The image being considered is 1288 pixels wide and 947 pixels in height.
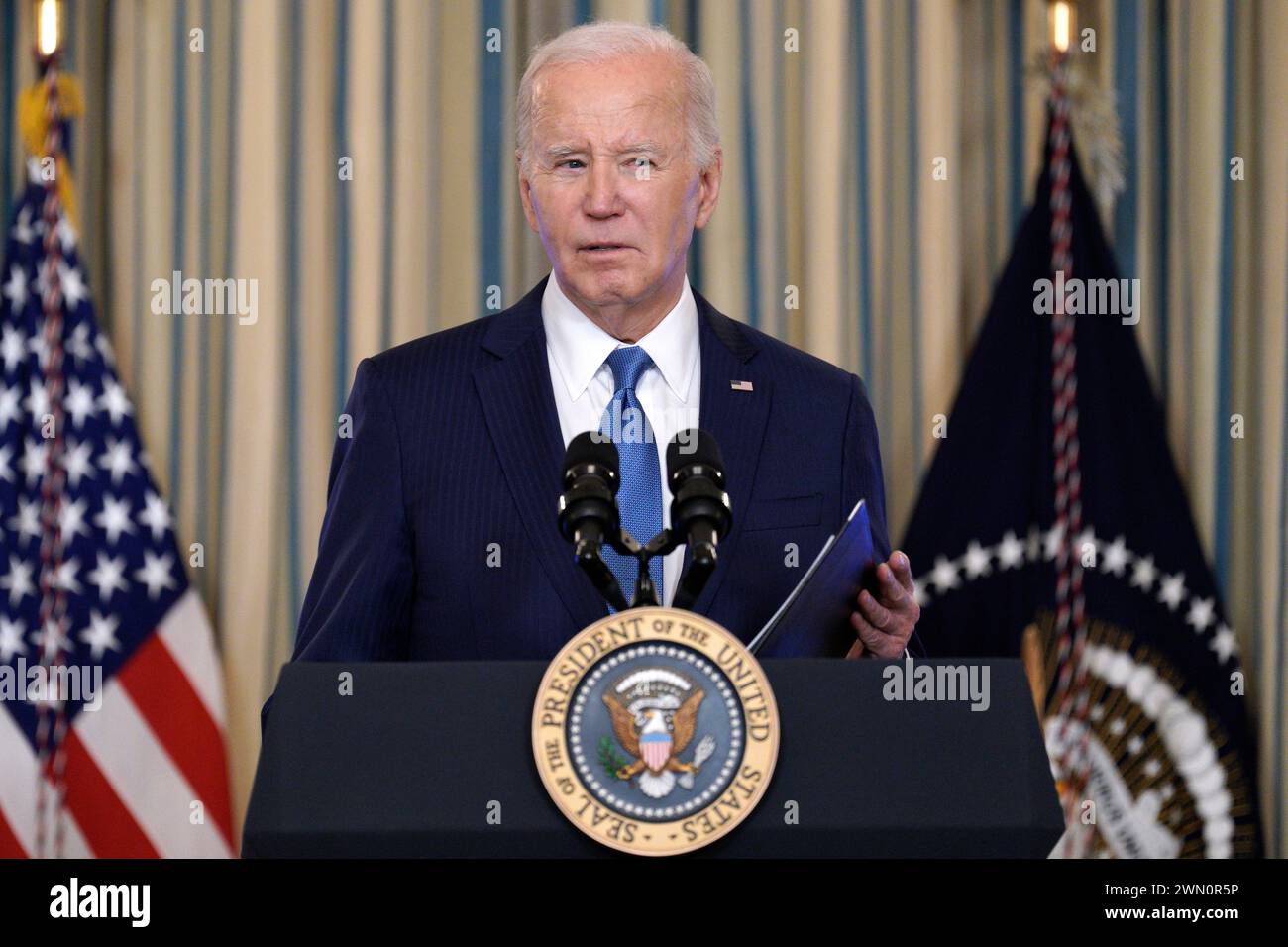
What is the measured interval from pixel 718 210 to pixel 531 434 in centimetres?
217

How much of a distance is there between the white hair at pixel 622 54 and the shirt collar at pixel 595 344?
0.73 ft

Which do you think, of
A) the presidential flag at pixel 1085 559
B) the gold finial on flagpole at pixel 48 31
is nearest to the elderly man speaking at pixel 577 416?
the presidential flag at pixel 1085 559

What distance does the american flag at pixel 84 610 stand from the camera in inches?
161

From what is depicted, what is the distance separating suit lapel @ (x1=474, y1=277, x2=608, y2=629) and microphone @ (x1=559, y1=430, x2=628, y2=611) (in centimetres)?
45

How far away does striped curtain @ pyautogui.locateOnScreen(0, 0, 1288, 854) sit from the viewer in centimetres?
434

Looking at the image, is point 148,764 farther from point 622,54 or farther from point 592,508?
point 592,508

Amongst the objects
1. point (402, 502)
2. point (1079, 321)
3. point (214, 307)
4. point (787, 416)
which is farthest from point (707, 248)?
point (402, 502)

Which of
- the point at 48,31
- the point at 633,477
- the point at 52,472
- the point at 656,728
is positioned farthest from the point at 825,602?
the point at 48,31

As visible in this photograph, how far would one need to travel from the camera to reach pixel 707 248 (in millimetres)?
4375

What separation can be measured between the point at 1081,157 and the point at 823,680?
3078 millimetres

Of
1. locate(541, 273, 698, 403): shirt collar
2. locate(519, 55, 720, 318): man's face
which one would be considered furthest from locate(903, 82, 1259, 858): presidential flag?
locate(519, 55, 720, 318): man's face

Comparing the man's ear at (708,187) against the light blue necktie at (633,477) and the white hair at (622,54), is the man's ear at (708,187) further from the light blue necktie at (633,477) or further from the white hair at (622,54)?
the light blue necktie at (633,477)

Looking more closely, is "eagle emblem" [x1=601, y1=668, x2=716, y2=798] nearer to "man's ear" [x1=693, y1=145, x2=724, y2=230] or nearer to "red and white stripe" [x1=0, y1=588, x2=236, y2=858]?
"man's ear" [x1=693, y1=145, x2=724, y2=230]

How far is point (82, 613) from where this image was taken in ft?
13.6
